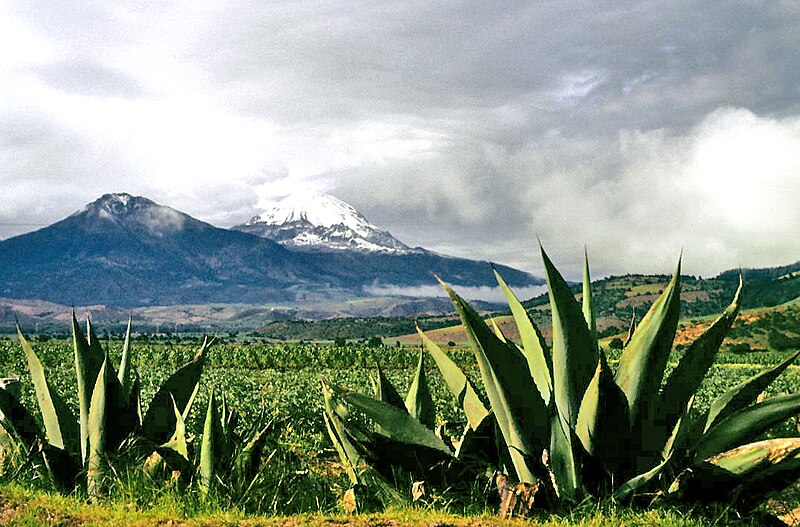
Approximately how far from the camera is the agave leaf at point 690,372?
436cm

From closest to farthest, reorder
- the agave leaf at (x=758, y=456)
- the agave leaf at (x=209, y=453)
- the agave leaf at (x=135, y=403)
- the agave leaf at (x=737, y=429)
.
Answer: the agave leaf at (x=758, y=456), the agave leaf at (x=737, y=429), the agave leaf at (x=209, y=453), the agave leaf at (x=135, y=403)

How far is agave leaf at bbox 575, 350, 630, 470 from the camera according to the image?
4020 mm

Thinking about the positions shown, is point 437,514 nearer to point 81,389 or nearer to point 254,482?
point 254,482

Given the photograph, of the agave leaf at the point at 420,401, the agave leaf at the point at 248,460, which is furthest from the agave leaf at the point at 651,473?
the agave leaf at the point at 248,460

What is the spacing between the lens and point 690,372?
4414 mm

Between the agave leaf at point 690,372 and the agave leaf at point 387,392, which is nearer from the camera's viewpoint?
the agave leaf at point 690,372

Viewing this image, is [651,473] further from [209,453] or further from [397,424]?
[209,453]

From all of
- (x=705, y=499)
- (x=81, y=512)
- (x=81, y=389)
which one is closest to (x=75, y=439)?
(x=81, y=389)

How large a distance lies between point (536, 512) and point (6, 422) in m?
4.15

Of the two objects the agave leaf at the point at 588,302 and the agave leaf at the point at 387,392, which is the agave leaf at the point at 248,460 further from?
the agave leaf at the point at 588,302

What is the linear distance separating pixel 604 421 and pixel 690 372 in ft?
2.29

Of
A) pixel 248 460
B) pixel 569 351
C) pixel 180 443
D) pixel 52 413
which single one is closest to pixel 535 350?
pixel 569 351

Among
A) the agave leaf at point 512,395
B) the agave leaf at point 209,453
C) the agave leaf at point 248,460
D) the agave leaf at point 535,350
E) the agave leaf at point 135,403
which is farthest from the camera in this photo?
the agave leaf at point 135,403

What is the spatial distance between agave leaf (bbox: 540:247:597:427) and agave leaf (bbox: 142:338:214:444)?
106 inches
